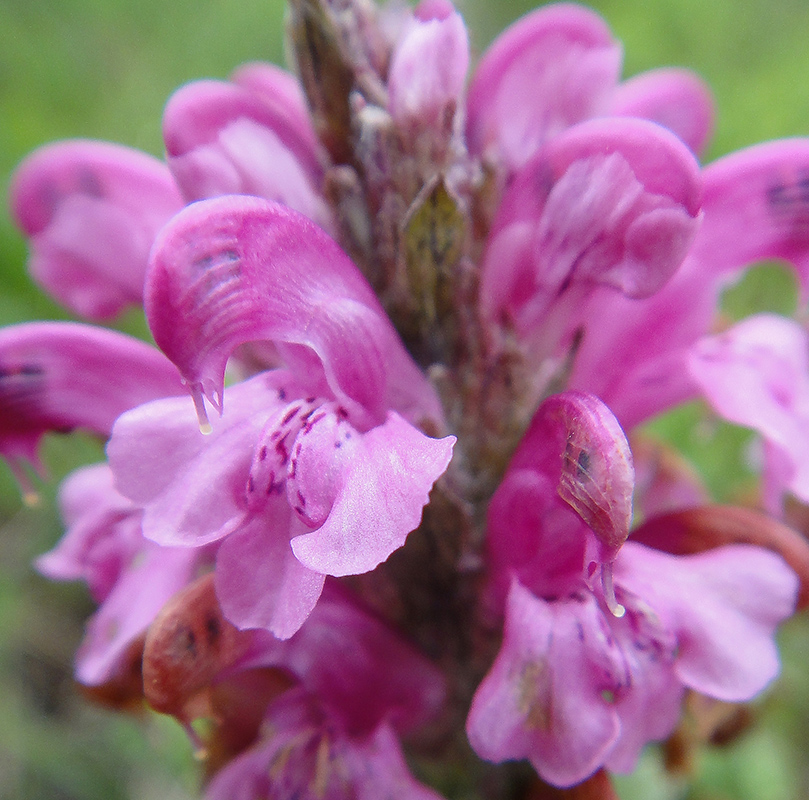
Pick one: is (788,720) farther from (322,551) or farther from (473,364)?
(322,551)

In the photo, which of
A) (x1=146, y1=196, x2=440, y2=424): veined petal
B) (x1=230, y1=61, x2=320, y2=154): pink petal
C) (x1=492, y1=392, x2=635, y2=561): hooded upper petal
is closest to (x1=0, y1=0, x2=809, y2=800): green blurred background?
(x1=492, y1=392, x2=635, y2=561): hooded upper petal

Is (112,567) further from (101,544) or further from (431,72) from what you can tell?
(431,72)

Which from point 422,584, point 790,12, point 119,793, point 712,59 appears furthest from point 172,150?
point 790,12

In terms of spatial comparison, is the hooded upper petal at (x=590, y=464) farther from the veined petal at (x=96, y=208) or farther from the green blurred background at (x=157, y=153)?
the green blurred background at (x=157, y=153)

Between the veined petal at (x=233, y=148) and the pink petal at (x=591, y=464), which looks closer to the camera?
the pink petal at (x=591, y=464)

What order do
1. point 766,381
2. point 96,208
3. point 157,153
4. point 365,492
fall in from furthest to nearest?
1. point 157,153
2. point 96,208
3. point 766,381
4. point 365,492

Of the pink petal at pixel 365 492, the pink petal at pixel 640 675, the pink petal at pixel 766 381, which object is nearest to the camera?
the pink petal at pixel 365 492

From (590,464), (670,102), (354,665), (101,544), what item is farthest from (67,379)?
(670,102)

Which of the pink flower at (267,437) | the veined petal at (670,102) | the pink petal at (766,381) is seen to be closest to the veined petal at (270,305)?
the pink flower at (267,437)

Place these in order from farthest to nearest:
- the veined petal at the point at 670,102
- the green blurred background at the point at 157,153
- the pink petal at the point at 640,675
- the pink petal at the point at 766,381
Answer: the green blurred background at the point at 157,153 → the veined petal at the point at 670,102 → the pink petal at the point at 766,381 → the pink petal at the point at 640,675
